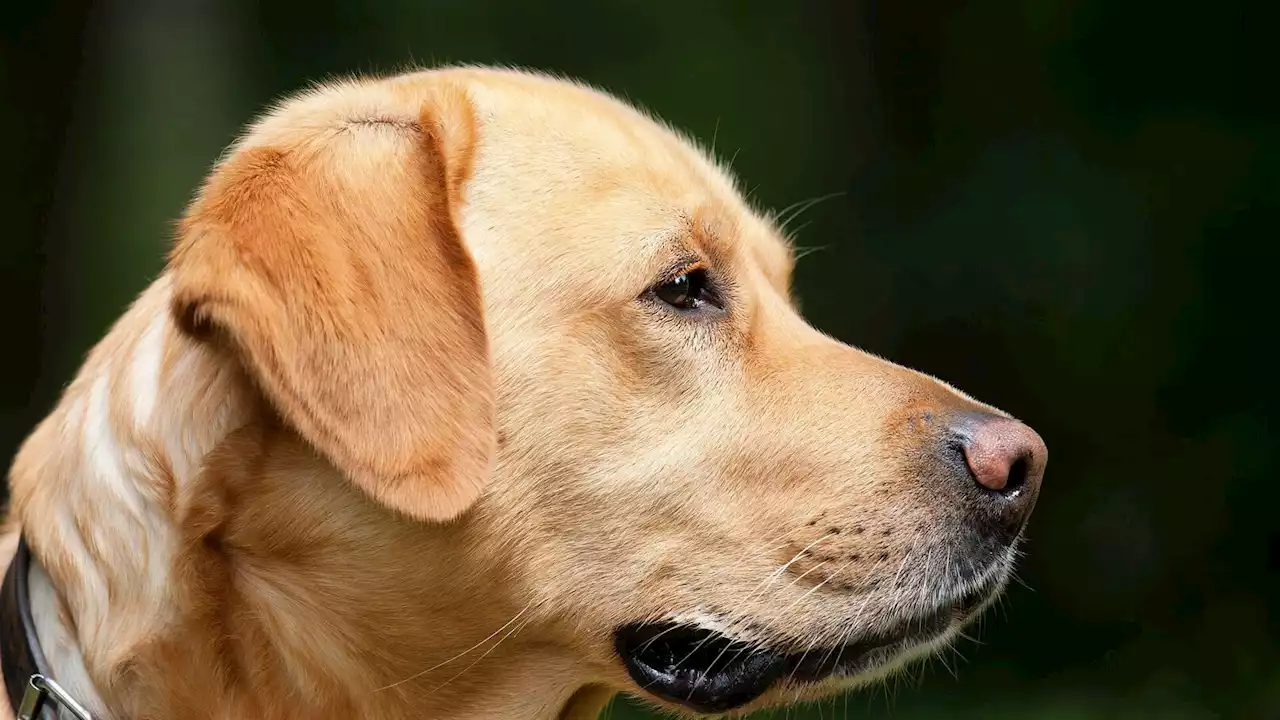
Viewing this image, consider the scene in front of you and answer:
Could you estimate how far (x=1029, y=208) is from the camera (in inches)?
267

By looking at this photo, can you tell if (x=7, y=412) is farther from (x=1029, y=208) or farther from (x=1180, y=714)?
(x=1180, y=714)

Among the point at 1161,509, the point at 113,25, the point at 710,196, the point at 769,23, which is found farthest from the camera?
the point at 113,25

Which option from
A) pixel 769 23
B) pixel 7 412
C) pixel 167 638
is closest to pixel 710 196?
pixel 167 638

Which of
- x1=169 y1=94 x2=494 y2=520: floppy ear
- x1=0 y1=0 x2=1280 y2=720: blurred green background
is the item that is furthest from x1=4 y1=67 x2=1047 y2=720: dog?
x1=0 y1=0 x2=1280 y2=720: blurred green background

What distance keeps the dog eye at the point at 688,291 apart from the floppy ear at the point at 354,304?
407mm

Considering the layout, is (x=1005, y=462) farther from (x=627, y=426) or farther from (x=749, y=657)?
(x=627, y=426)

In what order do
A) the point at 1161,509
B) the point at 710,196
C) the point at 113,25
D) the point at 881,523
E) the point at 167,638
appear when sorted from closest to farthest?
the point at 167,638 → the point at 881,523 → the point at 710,196 → the point at 1161,509 → the point at 113,25

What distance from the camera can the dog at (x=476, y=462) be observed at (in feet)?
8.12

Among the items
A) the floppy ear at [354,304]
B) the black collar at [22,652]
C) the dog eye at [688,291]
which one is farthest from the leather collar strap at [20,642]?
the dog eye at [688,291]

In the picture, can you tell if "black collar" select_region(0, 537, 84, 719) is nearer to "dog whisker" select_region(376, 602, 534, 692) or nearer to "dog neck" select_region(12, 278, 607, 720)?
"dog neck" select_region(12, 278, 607, 720)

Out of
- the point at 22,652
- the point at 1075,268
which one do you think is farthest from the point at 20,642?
the point at 1075,268

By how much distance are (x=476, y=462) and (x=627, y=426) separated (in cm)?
32

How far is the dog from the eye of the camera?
2475 millimetres

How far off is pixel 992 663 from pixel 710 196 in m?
4.33
